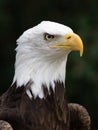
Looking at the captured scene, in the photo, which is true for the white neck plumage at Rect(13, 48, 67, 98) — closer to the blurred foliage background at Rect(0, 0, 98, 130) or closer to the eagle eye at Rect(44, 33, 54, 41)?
the eagle eye at Rect(44, 33, 54, 41)

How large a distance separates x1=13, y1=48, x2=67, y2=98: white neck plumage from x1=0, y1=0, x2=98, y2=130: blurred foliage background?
3473 millimetres

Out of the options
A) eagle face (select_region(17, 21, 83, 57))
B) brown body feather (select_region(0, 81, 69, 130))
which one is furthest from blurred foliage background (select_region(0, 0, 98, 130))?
eagle face (select_region(17, 21, 83, 57))

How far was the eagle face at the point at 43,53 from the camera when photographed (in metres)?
8.05

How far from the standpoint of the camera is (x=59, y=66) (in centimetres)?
816

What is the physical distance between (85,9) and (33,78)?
4.67 m

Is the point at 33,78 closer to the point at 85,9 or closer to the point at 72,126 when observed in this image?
the point at 72,126

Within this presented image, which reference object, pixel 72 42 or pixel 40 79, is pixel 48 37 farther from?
pixel 40 79

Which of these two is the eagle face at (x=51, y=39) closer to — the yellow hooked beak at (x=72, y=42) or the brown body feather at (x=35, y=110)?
the yellow hooked beak at (x=72, y=42)

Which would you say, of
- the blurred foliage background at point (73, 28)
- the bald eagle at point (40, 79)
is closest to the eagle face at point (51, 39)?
the bald eagle at point (40, 79)

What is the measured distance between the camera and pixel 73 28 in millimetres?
12320

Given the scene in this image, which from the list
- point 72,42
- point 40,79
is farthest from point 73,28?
point 72,42

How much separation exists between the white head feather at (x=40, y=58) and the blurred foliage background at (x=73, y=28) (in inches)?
137

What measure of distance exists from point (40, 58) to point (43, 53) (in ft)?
0.17

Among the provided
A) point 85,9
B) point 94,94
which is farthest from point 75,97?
point 85,9
